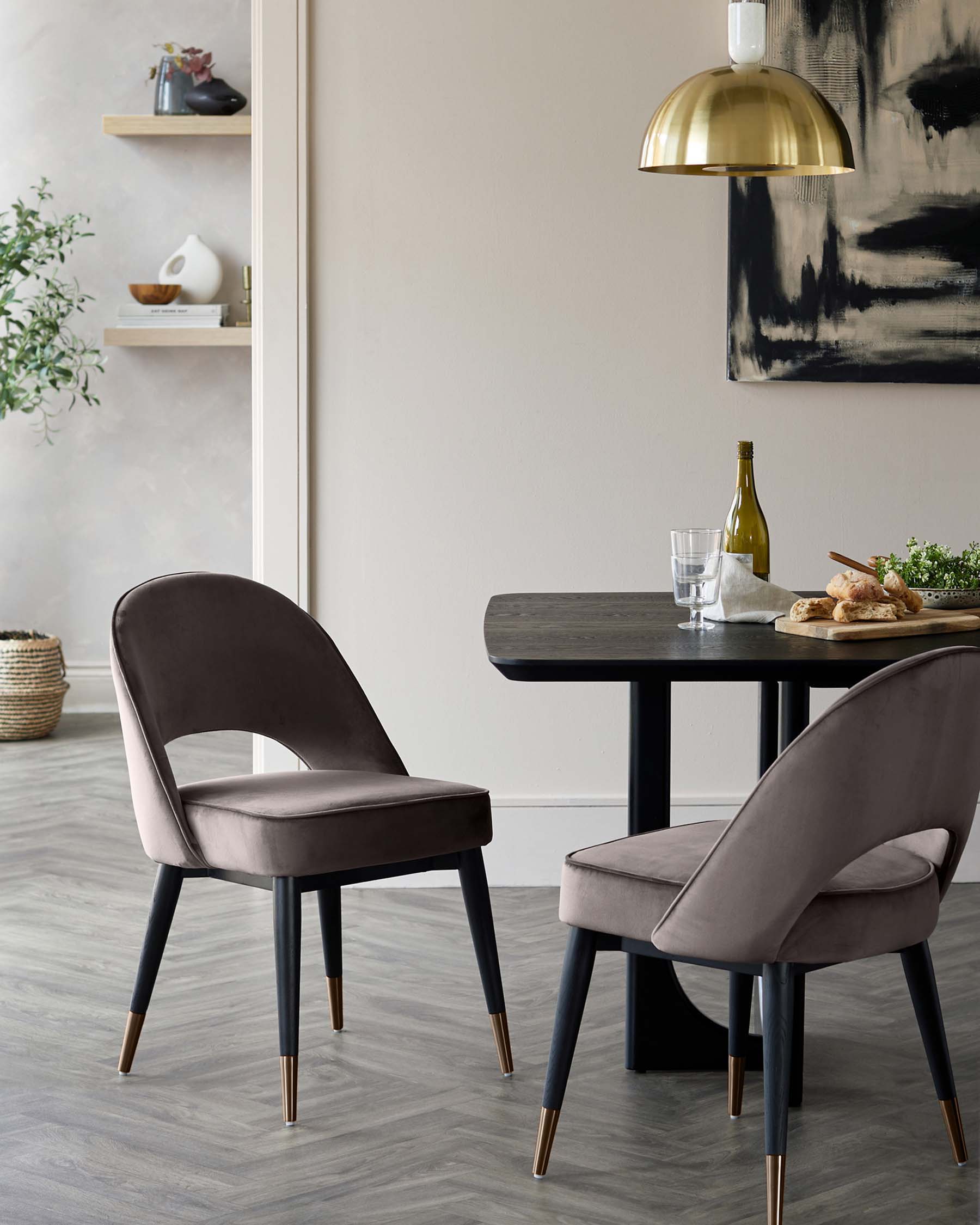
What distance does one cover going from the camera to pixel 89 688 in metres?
5.96

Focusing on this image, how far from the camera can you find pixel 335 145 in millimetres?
3449

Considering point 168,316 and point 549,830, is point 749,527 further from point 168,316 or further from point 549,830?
point 168,316

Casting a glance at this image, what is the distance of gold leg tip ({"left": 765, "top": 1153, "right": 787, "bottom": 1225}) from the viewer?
1.84 metres

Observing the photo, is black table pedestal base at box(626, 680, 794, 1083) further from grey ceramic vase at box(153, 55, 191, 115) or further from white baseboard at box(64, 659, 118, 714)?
grey ceramic vase at box(153, 55, 191, 115)

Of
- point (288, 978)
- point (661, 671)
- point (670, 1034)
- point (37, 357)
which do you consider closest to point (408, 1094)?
point (288, 978)

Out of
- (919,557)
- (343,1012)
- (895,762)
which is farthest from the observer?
(343,1012)

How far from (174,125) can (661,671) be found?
169 inches

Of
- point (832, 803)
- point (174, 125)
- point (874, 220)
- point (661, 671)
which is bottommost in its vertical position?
point (832, 803)

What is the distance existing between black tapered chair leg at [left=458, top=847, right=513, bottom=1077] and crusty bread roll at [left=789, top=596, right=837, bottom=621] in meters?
0.62

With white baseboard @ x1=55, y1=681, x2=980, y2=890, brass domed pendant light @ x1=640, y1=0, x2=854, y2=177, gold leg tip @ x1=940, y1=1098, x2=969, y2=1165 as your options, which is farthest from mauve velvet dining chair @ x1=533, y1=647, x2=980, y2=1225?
white baseboard @ x1=55, y1=681, x2=980, y2=890

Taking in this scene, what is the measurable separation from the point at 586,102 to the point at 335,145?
595 millimetres

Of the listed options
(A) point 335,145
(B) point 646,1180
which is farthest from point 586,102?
(B) point 646,1180

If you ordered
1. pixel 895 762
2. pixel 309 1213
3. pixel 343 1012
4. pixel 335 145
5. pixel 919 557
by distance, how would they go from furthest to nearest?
pixel 335 145 → pixel 343 1012 → pixel 919 557 → pixel 309 1213 → pixel 895 762

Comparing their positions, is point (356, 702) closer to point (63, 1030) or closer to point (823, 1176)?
point (63, 1030)
